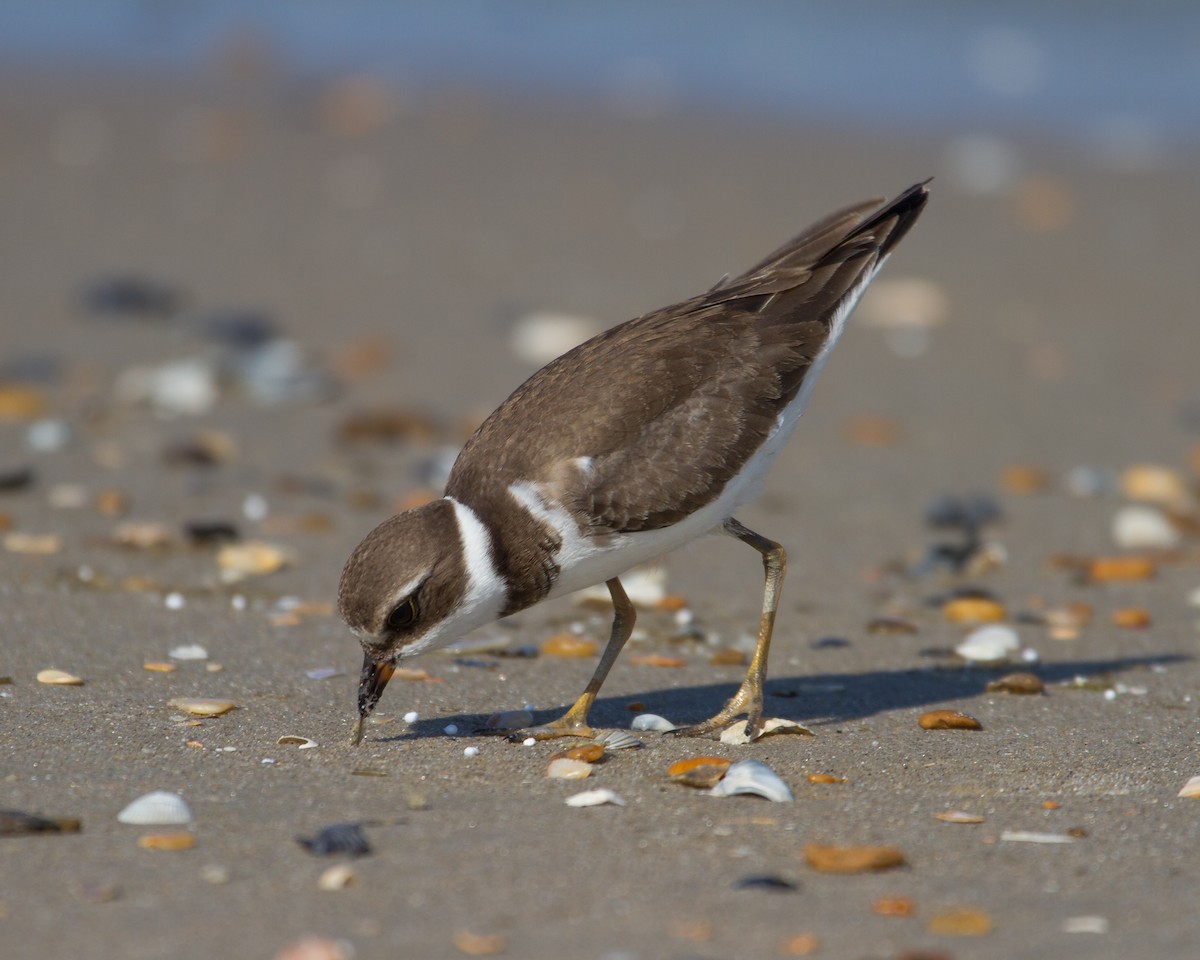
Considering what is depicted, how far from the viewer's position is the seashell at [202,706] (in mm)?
5191

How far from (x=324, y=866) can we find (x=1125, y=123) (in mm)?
14292

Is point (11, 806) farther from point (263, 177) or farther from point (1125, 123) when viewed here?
point (1125, 123)

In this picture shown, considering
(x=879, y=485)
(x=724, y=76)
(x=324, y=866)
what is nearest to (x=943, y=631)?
(x=879, y=485)

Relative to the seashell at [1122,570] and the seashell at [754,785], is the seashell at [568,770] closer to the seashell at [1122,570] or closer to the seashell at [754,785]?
the seashell at [754,785]

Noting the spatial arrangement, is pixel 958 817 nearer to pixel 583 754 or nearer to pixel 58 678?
pixel 583 754

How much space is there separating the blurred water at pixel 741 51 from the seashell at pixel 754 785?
11625 mm

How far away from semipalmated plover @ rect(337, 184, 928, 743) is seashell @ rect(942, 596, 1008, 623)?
134 cm

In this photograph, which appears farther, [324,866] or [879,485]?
[879,485]

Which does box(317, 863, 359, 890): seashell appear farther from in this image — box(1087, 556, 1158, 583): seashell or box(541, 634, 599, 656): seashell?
box(1087, 556, 1158, 583): seashell

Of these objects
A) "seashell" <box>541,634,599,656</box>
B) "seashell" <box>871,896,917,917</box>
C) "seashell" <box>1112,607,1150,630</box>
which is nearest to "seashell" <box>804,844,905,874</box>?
"seashell" <box>871,896,917,917</box>

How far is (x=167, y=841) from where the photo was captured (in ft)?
13.2

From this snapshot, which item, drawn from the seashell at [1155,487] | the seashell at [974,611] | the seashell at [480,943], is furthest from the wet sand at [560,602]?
the seashell at [1155,487]

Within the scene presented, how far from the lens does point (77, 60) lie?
15.8 meters

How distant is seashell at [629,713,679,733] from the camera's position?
5359 millimetres
